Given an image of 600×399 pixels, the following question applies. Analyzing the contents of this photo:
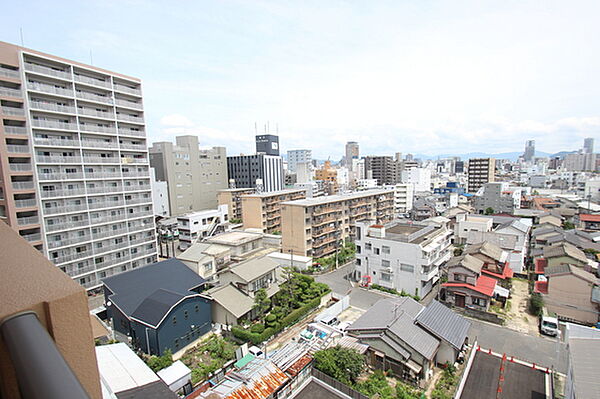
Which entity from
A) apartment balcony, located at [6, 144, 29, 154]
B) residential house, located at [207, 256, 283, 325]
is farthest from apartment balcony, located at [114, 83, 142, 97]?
residential house, located at [207, 256, 283, 325]

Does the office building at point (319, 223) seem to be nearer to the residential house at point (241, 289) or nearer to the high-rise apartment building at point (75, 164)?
the residential house at point (241, 289)

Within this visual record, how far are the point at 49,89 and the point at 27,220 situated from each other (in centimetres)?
1091

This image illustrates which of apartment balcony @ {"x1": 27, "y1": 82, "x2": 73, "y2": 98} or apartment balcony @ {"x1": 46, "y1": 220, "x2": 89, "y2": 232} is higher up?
apartment balcony @ {"x1": 27, "y1": 82, "x2": 73, "y2": 98}

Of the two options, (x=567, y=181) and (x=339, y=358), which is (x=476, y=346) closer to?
(x=339, y=358)

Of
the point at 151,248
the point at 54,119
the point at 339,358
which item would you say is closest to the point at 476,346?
the point at 339,358

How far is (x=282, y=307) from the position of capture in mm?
22766

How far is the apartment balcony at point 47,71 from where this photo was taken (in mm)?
23995

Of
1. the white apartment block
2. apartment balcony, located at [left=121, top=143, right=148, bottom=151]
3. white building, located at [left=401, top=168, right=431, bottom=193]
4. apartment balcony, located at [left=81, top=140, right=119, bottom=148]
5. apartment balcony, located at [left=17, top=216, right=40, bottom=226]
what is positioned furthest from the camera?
white building, located at [left=401, top=168, right=431, bottom=193]

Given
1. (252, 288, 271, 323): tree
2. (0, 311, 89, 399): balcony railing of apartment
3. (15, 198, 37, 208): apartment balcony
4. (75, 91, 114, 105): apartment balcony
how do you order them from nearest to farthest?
(0, 311, 89, 399): balcony railing of apartment
(252, 288, 271, 323): tree
(15, 198, 37, 208): apartment balcony
(75, 91, 114, 105): apartment balcony

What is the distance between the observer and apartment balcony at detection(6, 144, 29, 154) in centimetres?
2306

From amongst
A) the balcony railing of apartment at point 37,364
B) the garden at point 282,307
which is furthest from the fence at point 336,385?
the balcony railing of apartment at point 37,364

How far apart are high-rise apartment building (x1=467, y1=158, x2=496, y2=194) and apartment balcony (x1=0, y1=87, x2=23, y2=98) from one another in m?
88.4

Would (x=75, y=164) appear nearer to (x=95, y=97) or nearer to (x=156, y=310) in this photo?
(x=95, y=97)

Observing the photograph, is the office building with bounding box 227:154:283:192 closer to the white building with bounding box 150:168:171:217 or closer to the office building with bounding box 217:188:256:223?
the office building with bounding box 217:188:256:223
